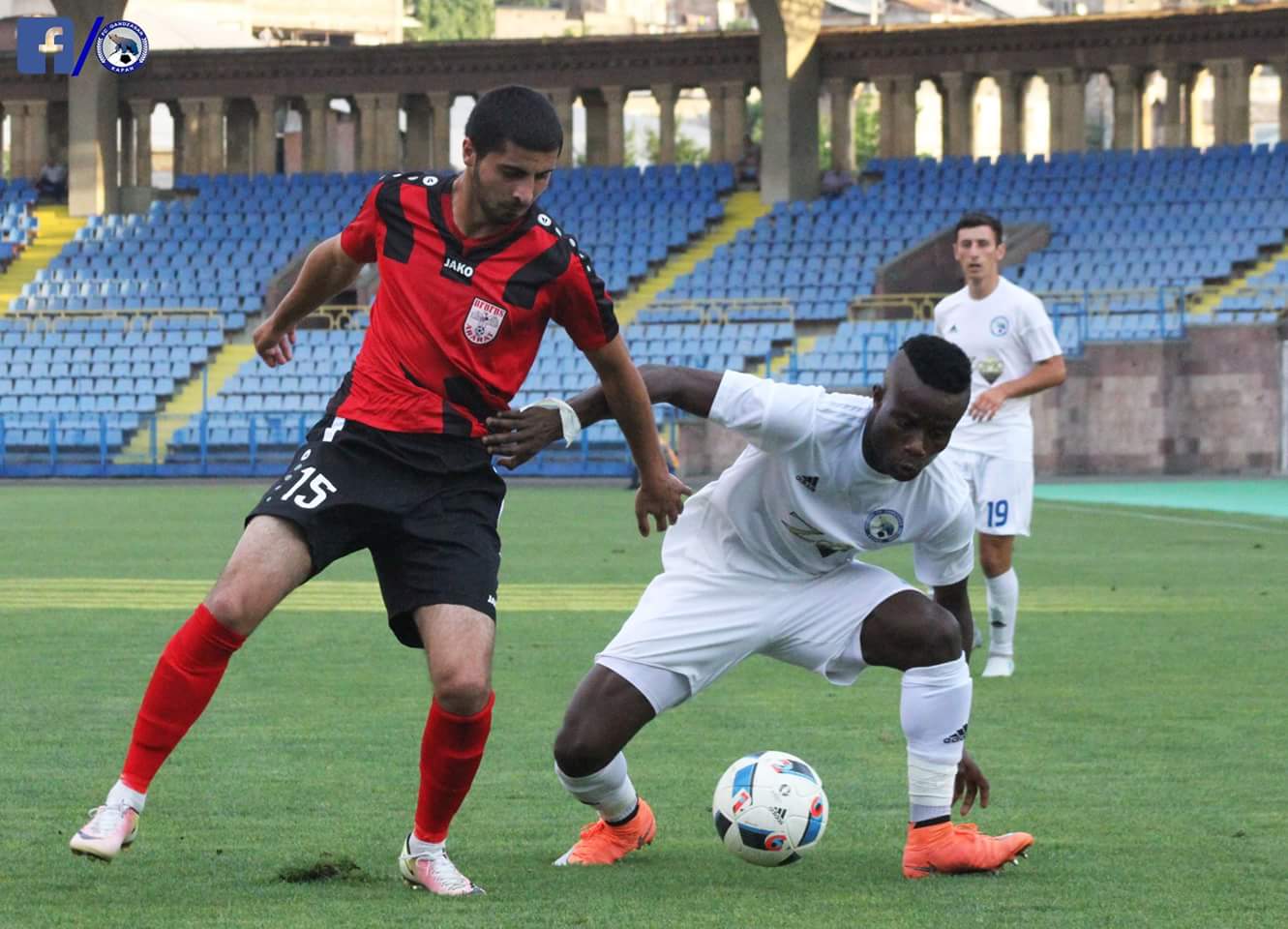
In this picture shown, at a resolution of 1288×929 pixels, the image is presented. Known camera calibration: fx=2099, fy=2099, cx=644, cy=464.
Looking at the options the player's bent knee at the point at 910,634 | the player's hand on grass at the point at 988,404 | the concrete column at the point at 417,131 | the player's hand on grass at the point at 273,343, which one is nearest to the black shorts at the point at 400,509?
the player's hand on grass at the point at 273,343

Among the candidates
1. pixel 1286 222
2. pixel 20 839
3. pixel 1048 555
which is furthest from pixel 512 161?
pixel 1286 222

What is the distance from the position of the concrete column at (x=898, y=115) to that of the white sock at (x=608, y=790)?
3640cm

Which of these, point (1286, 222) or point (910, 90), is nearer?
point (1286, 222)

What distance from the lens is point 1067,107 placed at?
40.6 meters

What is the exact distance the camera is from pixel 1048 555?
55.4 ft

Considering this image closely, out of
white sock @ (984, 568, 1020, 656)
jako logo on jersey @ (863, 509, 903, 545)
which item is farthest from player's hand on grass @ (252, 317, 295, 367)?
white sock @ (984, 568, 1020, 656)

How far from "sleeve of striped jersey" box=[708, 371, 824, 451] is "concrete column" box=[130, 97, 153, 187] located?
134 ft

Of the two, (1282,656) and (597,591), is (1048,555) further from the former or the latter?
(1282,656)

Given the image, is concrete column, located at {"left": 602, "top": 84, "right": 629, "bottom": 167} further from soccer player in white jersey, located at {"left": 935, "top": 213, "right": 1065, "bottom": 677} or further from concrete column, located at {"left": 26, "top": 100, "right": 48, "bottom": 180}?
soccer player in white jersey, located at {"left": 935, "top": 213, "right": 1065, "bottom": 677}

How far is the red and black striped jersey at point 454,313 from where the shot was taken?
5258 mm

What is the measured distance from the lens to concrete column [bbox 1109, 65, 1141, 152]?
40125mm

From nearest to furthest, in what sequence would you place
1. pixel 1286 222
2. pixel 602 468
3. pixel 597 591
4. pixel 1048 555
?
pixel 597 591 < pixel 1048 555 < pixel 602 468 < pixel 1286 222

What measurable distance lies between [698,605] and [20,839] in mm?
1926

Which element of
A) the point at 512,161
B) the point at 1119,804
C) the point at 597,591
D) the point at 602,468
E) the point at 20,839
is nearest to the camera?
the point at 512,161
